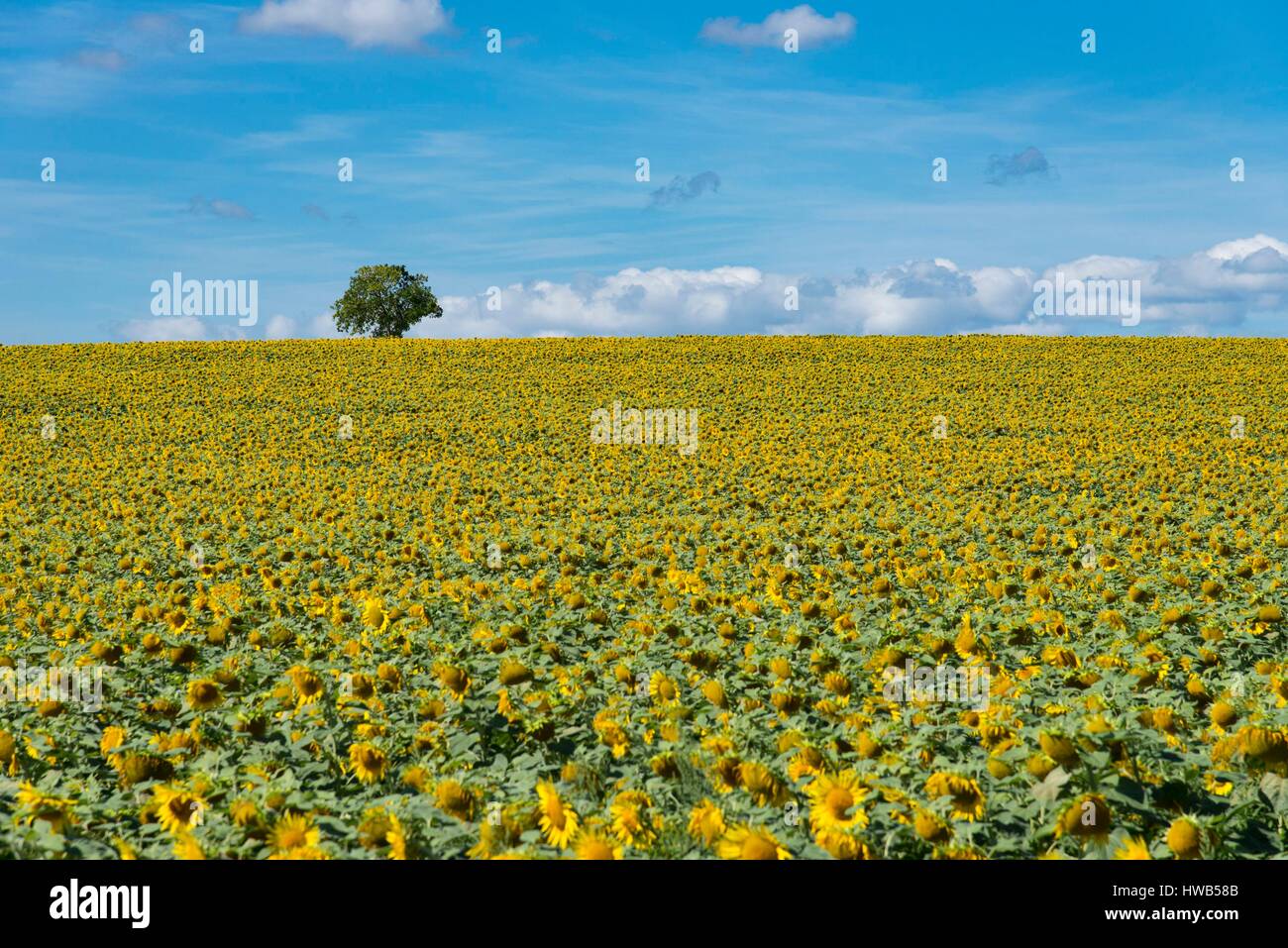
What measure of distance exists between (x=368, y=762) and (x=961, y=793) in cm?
278

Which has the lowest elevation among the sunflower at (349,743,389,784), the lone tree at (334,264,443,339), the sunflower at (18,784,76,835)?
the sunflower at (349,743,389,784)

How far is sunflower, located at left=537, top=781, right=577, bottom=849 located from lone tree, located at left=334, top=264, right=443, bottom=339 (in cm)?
7286

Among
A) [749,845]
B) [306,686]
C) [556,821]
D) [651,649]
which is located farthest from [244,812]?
[651,649]

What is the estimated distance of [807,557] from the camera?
12.3 m

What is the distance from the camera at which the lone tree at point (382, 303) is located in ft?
241

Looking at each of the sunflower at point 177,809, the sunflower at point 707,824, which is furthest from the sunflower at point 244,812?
the sunflower at point 707,824

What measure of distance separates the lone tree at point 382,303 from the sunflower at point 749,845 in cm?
7323

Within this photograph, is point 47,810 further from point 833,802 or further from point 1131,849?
point 1131,849

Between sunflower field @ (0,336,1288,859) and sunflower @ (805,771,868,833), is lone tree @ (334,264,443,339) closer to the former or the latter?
sunflower field @ (0,336,1288,859)

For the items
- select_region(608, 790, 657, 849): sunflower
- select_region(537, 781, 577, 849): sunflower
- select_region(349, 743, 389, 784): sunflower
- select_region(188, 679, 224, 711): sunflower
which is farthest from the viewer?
select_region(188, 679, 224, 711): sunflower

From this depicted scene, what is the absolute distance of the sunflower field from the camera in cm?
401

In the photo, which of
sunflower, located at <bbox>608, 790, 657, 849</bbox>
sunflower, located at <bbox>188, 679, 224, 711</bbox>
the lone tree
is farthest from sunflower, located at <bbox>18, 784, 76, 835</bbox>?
the lone tree
